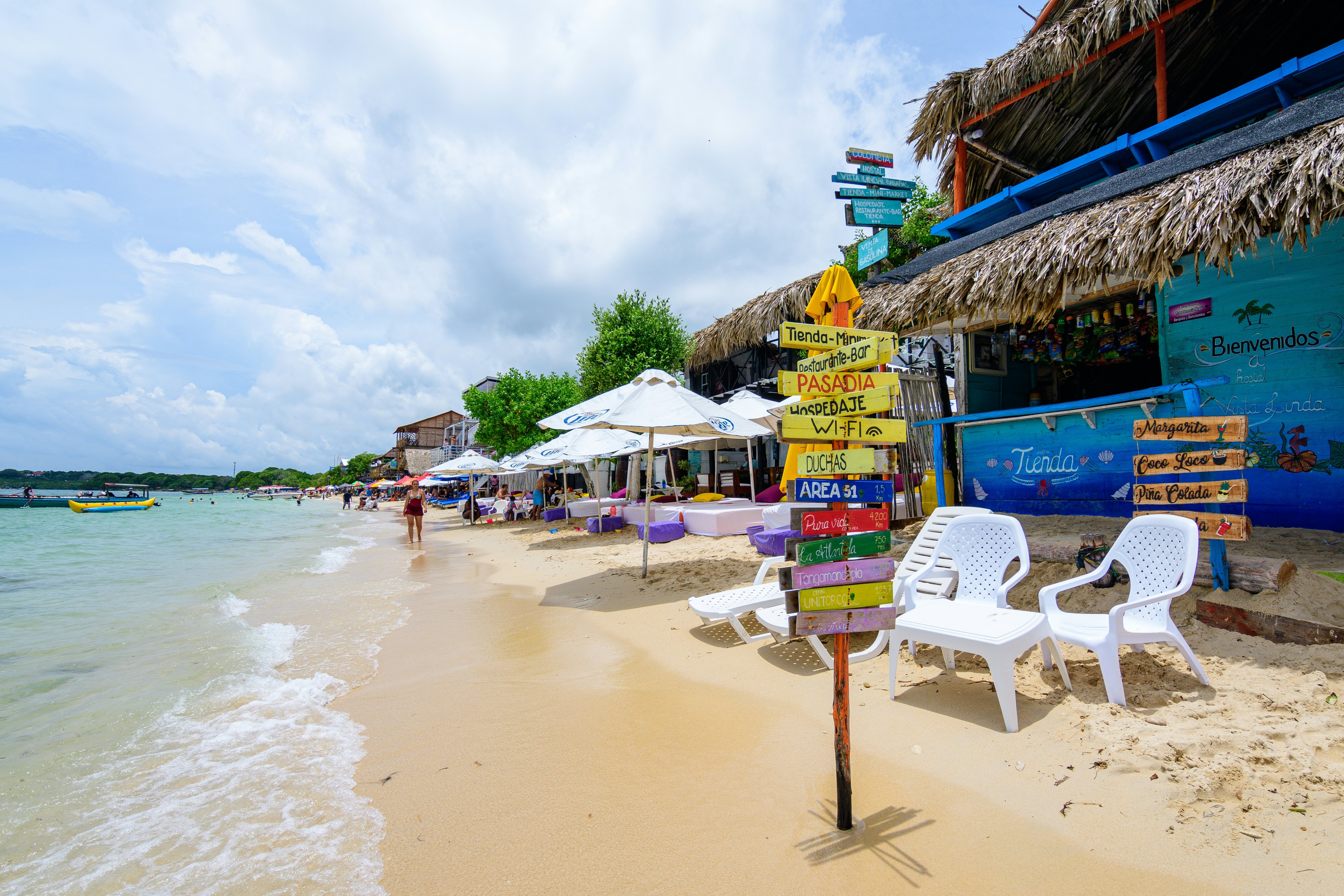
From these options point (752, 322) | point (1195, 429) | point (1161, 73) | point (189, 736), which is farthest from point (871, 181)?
point (189, 736)

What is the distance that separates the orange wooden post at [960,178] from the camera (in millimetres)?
8570

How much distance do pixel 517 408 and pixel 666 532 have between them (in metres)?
13.6

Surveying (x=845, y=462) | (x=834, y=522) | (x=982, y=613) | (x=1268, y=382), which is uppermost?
(x=1268, y=382)

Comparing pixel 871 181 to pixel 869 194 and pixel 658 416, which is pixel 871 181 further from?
pixel 658 416

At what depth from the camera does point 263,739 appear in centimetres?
366

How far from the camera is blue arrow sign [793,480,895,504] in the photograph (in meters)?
2.34

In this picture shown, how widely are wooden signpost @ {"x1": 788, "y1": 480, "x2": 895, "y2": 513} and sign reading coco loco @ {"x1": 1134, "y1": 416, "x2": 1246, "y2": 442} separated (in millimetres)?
2843

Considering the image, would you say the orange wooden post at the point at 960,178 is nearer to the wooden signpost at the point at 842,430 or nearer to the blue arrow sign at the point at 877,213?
the blue arrow sign at the point at 877,213

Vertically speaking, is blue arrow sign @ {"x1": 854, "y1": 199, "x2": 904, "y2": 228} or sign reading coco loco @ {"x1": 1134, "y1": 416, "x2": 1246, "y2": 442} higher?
blue arrow sign @ {"x1": 854, "y1": 199, "x2": 904, "y2": 228}

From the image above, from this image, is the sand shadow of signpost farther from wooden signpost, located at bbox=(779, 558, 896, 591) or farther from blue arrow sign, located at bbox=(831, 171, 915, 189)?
blue arrow sign, located at bbox=(831, 171, 915, 189)

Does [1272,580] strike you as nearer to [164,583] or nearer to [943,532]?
[943,532]

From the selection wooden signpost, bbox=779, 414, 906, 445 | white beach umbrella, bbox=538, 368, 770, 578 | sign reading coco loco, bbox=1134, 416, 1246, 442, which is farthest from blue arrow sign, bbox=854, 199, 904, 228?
wooden signpost, bbox=779, 414, 906, 445

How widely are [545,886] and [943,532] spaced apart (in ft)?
11.4

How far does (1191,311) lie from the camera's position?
5.43 m
